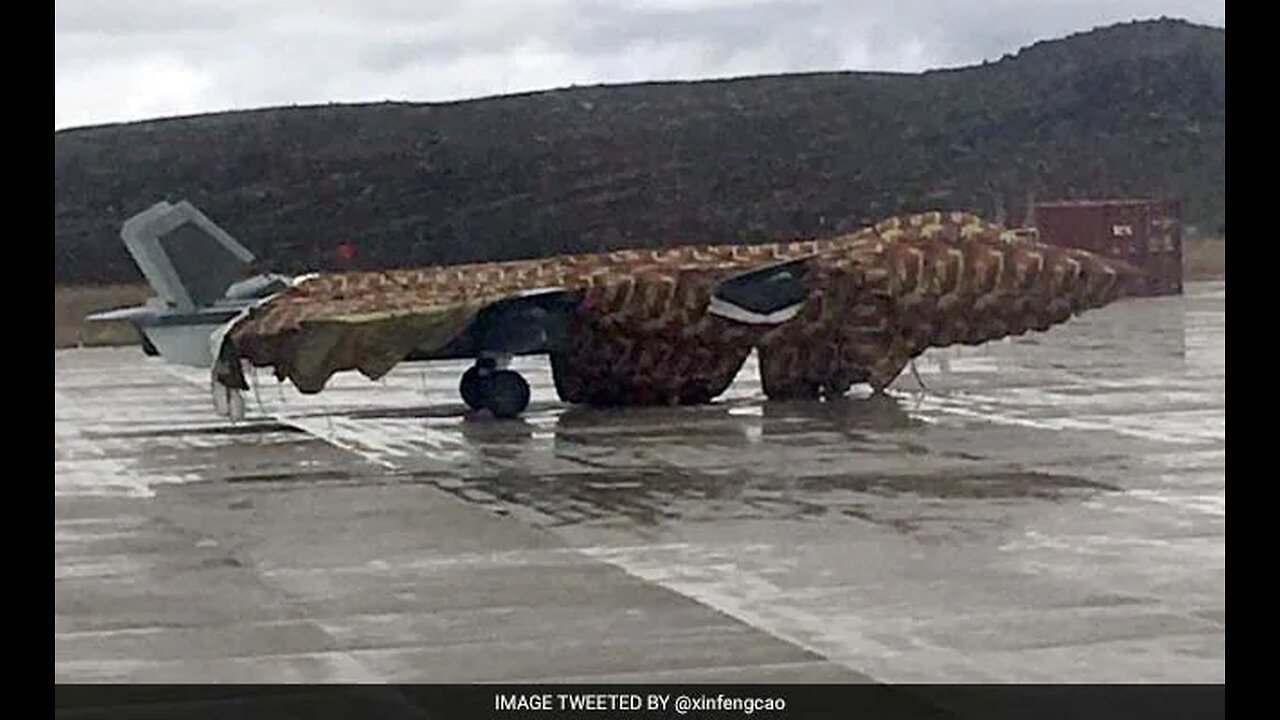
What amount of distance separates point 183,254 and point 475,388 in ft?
9.58

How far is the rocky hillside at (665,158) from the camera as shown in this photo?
13844 mm

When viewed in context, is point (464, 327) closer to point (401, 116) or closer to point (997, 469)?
point (401, 116)

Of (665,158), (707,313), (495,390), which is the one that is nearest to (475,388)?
(495,390)

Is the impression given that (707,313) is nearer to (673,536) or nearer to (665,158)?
(665,158)

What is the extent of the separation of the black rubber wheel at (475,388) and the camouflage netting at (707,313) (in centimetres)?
63

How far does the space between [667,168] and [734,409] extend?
3.60 m

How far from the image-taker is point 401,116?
1436cm

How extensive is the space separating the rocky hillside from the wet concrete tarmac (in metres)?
1.39

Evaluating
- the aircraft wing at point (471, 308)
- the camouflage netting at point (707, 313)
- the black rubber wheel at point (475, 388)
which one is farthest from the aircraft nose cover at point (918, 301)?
the black rubber wheel at point (475, 388)

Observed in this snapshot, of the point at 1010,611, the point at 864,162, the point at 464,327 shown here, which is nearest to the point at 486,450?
the point at 464,327

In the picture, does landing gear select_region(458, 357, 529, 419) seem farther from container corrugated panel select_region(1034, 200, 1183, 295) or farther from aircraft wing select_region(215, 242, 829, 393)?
container corrugated panel select_region(1034, 200, 1183, 295)

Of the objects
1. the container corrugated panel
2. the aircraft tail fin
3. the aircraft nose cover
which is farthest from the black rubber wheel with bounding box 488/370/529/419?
the container corrugated panel

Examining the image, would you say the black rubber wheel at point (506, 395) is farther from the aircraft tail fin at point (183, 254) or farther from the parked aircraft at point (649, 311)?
the aircraft tail fin at point (183, 254)

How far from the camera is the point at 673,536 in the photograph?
1106 cm
